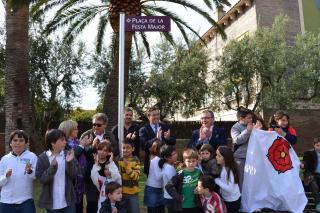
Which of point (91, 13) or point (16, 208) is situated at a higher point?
point (91, 13)

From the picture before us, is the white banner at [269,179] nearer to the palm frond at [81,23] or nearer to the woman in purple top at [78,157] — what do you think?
the woman in purple top at [78,157]

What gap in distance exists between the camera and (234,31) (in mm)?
30594

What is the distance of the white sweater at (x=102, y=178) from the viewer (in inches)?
211

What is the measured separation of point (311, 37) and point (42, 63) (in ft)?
49.2

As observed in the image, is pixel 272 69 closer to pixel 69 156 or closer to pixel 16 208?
pixel 69 156

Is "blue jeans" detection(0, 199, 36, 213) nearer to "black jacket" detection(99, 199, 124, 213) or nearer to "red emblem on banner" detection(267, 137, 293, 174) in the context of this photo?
"black jacket" detection(99, 199, 124, 213)

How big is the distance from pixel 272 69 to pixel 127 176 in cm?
1741

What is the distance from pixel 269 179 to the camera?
646 cm

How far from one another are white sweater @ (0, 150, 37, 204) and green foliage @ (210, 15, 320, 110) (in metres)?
18.1

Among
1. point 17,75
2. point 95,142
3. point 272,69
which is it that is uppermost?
point 272,69

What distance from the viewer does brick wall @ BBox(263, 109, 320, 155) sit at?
25.5 m

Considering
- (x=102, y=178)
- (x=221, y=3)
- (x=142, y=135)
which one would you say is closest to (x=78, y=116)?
(x=221, y=3)

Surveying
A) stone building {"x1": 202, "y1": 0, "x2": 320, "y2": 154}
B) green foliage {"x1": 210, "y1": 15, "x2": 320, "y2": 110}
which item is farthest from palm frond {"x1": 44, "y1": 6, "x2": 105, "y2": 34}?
stone building {"x1": 202, "y1": 0, "x2": 320, "y2": 154}

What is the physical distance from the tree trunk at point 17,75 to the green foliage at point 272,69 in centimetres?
1288
